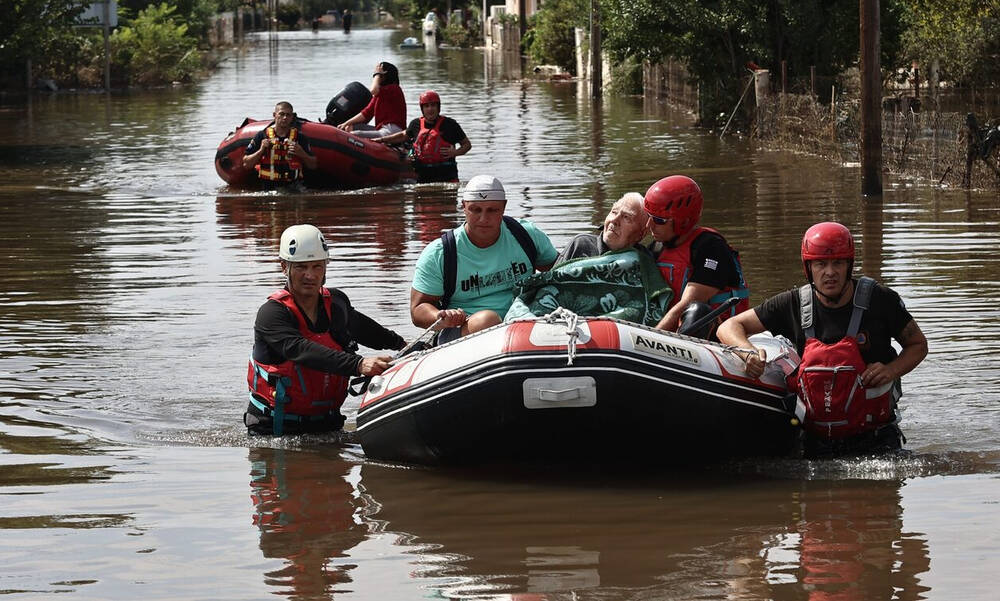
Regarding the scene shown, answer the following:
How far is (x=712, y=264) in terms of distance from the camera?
29.2ft

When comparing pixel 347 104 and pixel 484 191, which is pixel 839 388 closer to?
pixel 484 191

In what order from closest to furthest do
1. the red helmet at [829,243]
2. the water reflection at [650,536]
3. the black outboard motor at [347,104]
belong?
1. the water reflection at [650,536]
2. the red helmet at [829,243]
3. the black outboard motor at [347,104]

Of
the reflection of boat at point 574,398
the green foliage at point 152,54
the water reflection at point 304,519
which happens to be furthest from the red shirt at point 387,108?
the green foliage at point 152,54

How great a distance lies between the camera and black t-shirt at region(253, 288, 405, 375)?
873cm

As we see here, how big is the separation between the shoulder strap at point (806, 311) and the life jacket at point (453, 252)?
5.45ft

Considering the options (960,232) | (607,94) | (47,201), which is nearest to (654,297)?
(960,232)

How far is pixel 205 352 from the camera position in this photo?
1184 cm

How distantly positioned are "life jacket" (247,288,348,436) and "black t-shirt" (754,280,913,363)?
2459 mm

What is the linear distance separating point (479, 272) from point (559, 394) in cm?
154

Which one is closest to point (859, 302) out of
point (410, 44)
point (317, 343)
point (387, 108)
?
point (317, 343)

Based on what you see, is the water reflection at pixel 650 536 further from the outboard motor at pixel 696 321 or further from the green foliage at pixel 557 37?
the green foliage at pixel 557 37

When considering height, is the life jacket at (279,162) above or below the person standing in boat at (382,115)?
below

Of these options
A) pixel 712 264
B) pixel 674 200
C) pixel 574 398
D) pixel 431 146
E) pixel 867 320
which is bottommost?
pixel 574 398

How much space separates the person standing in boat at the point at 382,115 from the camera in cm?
2358
